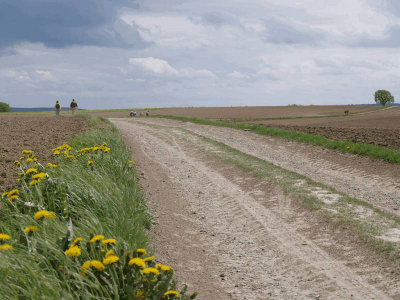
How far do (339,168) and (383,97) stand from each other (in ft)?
289

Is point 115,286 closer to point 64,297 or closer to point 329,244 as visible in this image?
point 64,297

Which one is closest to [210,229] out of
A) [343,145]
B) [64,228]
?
[64,228]

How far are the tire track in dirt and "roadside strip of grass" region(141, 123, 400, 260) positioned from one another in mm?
661

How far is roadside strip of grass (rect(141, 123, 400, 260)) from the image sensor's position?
6189 millimetres

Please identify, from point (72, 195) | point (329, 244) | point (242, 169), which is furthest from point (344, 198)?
point (72, 195)

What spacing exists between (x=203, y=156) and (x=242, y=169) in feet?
9.67

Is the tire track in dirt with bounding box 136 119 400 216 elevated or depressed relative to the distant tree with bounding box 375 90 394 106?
depressed

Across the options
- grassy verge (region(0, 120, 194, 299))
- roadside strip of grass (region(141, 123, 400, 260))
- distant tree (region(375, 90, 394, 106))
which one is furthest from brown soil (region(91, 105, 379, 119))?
grassy verge (region(0, 120, 194, 299))

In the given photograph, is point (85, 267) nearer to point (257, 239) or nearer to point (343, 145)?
point (257, 239)

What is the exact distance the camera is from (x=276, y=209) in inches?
310

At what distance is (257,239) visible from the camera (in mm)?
→ 6352

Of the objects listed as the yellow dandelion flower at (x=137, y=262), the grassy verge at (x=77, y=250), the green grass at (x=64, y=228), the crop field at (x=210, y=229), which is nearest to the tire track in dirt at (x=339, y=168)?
the crop field at (x=210, y=229)

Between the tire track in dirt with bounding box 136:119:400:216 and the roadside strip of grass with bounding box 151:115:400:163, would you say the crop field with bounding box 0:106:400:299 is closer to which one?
the tire track in dirt with bounding box 136:119:400:216

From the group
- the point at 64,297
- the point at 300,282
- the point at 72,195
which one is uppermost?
the point at 72,195
